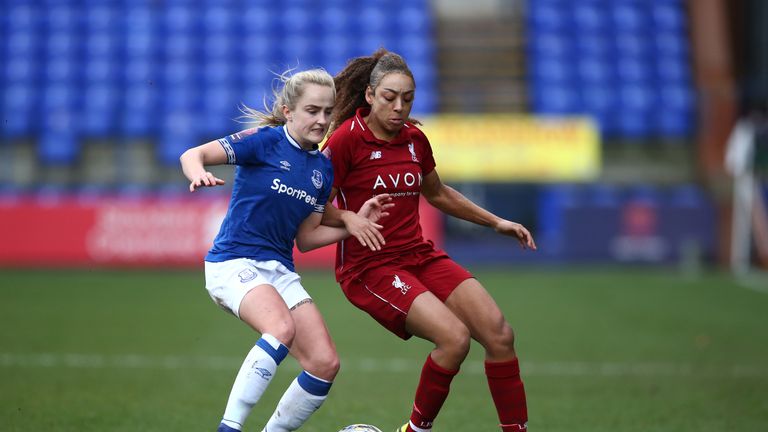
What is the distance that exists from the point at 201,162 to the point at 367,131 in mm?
1095

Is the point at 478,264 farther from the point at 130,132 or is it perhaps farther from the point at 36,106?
the point at 36,106

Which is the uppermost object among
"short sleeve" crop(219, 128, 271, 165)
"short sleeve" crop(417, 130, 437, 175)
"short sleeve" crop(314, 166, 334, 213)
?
"short sleeve" crop(219, 128, 271, 165)

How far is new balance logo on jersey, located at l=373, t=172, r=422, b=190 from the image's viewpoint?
5438 mm

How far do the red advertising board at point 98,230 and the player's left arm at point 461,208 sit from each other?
10.8 m

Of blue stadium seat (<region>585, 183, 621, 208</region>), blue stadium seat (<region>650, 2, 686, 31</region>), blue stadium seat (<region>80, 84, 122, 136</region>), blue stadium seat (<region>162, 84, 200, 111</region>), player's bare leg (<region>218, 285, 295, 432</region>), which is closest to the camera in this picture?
player's bare leg (<region>218, 285, 295, 432</region>)

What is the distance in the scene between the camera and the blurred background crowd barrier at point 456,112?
16984mm

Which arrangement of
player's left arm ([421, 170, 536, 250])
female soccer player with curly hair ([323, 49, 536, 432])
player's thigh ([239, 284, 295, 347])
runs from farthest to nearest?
1. player's left arm ([421, 170, 536, 250])
2. female soccer player with curly hair ([323, 49, 536, 432])
3. player's thigh ([239, 284, 295, 347])

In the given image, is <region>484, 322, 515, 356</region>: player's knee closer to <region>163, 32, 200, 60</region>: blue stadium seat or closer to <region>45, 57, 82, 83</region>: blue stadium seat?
<region>163, 32, 200, 60</region>: blue stadium seat

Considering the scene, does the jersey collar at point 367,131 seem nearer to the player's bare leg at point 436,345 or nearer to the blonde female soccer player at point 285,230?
the blonde female soccer player at point 285,230

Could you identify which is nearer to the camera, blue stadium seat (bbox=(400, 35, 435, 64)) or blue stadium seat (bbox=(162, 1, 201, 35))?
blue stadium seat (bbox=(400, 35, 435, 64))

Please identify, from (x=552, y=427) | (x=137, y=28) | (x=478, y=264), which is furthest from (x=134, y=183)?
(x=552, y=427)

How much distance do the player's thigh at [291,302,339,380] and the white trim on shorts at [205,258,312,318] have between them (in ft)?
0.28

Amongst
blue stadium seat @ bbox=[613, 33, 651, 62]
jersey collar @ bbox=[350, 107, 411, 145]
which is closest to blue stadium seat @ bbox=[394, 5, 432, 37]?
blue stadium seat @ bbox=[613, 33, 651, 62]

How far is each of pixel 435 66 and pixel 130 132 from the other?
638 centimetres
